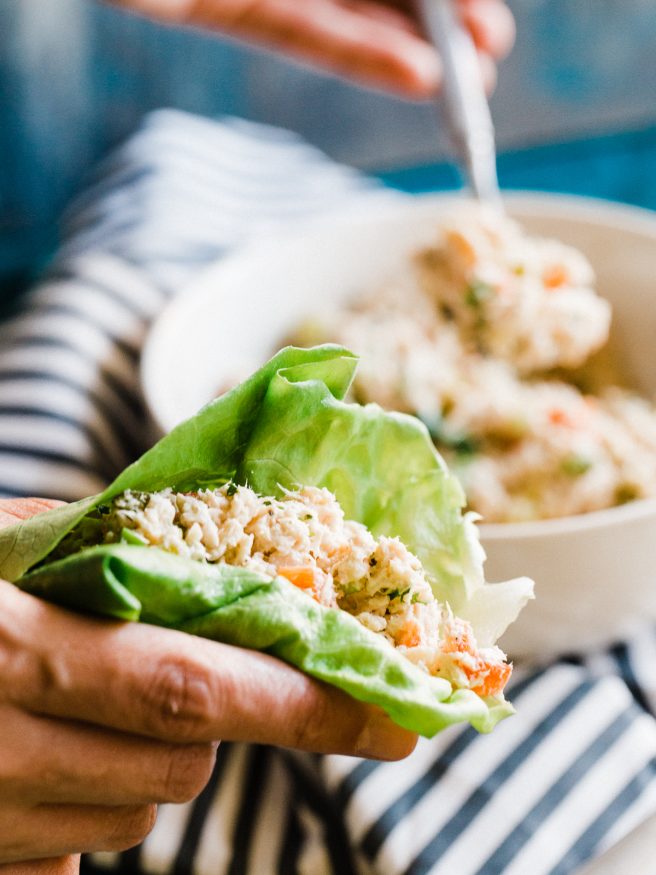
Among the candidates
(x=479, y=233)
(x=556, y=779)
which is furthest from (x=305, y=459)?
(x=479, y=233)

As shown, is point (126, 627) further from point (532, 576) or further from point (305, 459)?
point (532, 576)

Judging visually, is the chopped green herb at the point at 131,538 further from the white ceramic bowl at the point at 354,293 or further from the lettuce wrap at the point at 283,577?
the white ceramic bowl at the point at 354,293

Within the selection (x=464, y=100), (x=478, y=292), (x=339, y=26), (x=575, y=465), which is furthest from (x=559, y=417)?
(x=339, y=26)

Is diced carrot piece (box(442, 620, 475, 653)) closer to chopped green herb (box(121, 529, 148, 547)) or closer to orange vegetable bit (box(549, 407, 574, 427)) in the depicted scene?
chopped green herb (box(121, 529, 148, 547))

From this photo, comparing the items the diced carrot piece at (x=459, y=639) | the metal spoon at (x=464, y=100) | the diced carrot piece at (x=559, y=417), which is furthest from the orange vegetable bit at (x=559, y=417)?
the diced carrot piece at (x=459, y=639)

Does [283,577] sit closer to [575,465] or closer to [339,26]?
[575,465]

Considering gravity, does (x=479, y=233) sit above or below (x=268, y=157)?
above
